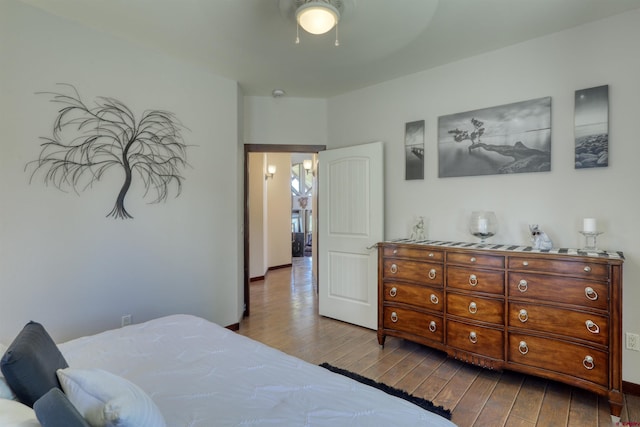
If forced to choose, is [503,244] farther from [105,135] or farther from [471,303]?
[105,135]

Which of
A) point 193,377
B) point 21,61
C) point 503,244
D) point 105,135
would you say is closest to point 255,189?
point 105,135

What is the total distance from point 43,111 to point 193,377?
2.28 m

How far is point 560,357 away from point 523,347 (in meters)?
0.21

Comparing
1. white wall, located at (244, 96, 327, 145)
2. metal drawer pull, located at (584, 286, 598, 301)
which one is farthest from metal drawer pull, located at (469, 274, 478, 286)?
white wall, located at (244, 96, 327, 145)

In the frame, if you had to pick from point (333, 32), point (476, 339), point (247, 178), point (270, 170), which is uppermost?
point (333, 32)

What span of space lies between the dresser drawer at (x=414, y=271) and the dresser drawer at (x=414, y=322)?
294mm

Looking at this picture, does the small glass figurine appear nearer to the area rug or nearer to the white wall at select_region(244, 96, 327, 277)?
the area rug

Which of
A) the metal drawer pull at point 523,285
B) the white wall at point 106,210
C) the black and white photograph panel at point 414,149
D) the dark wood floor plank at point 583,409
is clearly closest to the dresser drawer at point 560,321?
the metal drawer pull at point 523,285

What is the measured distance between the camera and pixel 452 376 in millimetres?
2455

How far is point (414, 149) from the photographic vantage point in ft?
10.8

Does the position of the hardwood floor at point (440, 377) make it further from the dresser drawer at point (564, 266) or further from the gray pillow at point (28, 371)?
the gray pillow at point (28, 371)

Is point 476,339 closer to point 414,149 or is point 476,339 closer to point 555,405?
point 555,405

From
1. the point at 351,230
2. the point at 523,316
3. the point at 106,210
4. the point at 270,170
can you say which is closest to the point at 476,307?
the point at 523,316

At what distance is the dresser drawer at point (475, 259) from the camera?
7.71 ft
